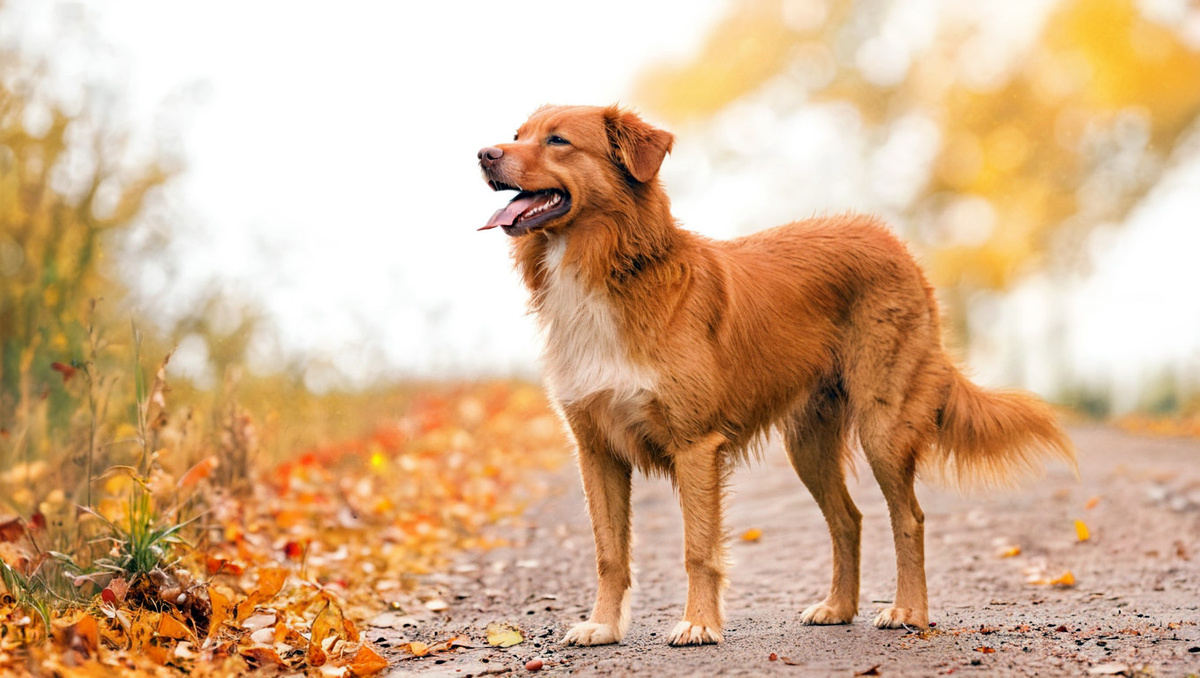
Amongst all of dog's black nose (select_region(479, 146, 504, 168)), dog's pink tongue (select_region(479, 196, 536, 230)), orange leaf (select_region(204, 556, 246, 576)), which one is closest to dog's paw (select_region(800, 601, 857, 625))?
dog's pink tongue (select_region(479, 196, 536, 230))

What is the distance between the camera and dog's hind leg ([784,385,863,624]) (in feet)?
15.9

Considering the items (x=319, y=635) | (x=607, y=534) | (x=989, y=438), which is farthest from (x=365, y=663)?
(x=989, y=438)

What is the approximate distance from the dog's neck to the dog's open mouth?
0.36 ft

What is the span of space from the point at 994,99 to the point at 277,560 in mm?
16917

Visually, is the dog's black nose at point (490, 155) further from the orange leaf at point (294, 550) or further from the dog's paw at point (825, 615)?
the orange leaf at point (294, 550)

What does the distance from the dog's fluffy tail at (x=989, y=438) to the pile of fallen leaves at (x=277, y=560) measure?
9.32ft

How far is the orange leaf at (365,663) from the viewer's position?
150 inches

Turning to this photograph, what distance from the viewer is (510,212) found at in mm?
4109

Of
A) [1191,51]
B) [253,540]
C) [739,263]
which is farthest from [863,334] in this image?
[1191,51]

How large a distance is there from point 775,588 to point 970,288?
49.9ft

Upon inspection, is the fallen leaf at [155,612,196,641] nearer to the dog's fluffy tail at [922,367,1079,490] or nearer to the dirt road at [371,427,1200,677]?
the dirt road at [371,427,1200,677]

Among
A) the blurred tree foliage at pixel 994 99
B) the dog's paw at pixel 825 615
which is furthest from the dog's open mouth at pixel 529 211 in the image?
the blurred tree foliage at pixel 994 99

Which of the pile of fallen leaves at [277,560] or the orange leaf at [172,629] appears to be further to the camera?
the orange leaf at [172,629]

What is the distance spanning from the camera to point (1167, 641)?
13.3 ft
